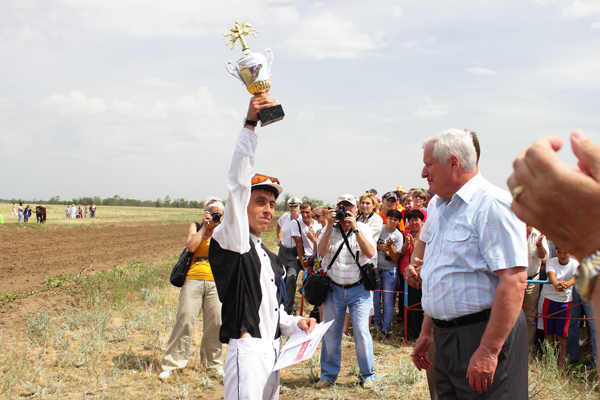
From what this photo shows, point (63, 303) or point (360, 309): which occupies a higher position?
point (360, 309)

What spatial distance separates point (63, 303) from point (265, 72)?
887 centimetres

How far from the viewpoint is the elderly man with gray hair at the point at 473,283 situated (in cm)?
244

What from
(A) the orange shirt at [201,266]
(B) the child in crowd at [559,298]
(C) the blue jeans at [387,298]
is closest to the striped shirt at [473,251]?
(A) the orange shirt at [201,266]

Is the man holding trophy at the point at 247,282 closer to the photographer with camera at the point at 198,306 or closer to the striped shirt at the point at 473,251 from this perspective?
the striped shirt at the point at 473,251

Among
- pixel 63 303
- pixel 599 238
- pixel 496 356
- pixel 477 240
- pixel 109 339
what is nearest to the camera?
pixel 599 238

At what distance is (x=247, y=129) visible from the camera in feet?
8.18

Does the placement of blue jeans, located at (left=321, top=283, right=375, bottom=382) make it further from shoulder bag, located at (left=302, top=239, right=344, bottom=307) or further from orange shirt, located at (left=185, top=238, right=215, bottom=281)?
orange shirt, located at (left=185, top=238, right=215, bottom=281)

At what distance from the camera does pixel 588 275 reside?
0.92 m

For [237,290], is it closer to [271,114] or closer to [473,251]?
[271,114]

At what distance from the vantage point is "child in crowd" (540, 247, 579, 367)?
5762 mm

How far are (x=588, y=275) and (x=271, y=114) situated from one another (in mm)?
1818

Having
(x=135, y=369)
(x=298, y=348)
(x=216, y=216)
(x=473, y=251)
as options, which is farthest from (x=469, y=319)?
(x=135, y=369)

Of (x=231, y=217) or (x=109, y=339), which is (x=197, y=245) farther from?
(x=231, y=217)

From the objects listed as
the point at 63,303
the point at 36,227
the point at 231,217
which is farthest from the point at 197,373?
the point at 36,227
